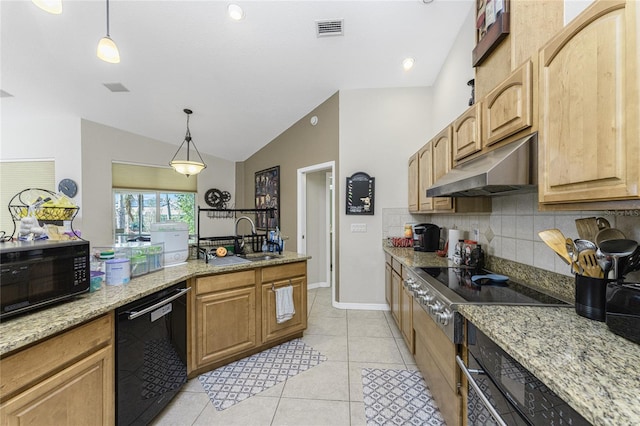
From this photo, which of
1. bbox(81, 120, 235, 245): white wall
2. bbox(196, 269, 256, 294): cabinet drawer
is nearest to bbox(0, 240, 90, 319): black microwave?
bbox(196, 269, 256, 294): cabinet drawer

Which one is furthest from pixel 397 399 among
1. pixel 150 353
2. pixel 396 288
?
pixel 150 353

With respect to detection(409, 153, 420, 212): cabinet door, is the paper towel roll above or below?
below

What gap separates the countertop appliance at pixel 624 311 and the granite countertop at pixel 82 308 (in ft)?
6.96

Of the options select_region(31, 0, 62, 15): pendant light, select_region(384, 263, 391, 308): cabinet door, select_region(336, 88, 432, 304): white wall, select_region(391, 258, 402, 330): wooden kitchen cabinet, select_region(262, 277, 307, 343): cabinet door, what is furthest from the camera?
select_region(336, 88, 432, 304): white wall

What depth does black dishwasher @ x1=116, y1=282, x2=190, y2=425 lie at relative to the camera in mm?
1396

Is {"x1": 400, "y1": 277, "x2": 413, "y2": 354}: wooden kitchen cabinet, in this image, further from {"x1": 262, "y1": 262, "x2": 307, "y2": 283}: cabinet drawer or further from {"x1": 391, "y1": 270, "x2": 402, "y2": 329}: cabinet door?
{"x1": 262, "y1": 262, "x2": 307, "y2": 283}: cabinet drawer

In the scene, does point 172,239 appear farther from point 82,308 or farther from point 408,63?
point 408,63

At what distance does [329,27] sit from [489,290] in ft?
8.81

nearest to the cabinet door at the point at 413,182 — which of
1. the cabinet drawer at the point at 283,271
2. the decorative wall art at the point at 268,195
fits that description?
the cabinet drawer at the point at 283,271

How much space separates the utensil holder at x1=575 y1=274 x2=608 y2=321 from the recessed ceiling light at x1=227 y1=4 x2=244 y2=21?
3.07 m

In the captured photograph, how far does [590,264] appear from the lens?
39.8 inches

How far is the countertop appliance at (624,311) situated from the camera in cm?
85

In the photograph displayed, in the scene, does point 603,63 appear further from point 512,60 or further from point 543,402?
point 543,402

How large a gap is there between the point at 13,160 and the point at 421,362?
6.54 meters
